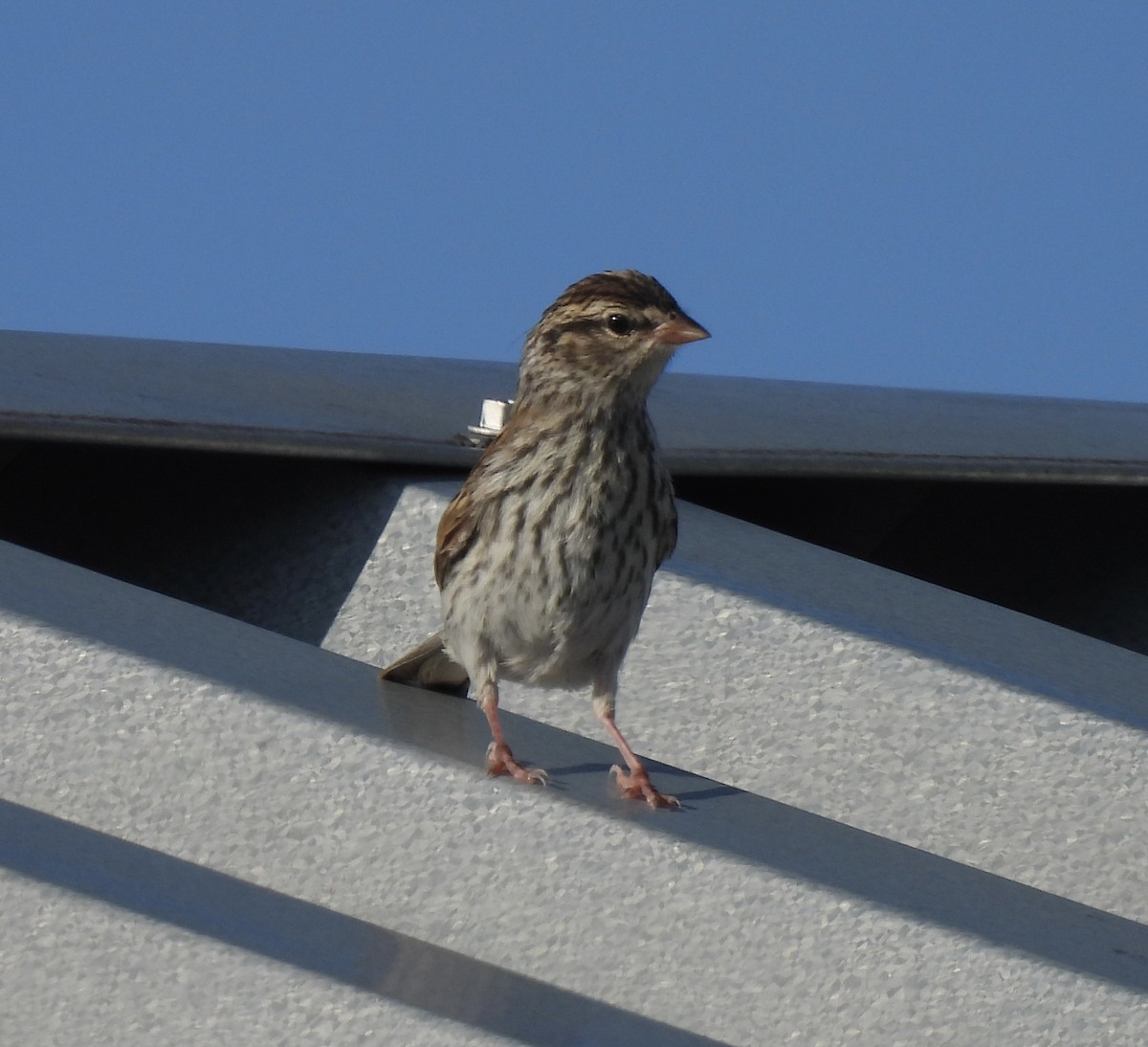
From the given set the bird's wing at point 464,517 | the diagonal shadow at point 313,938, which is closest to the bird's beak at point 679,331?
the bird's wing at point 464,517

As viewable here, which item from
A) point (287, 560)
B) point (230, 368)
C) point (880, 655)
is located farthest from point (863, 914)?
point (230, 368)

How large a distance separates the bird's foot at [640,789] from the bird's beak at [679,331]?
2.82 ft

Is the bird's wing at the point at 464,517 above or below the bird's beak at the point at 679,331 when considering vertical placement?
below

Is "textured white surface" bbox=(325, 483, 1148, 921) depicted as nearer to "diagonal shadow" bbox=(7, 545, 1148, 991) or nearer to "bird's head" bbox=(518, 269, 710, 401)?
"diagonal shadow" bbox=(7, 545, 1148, 991)

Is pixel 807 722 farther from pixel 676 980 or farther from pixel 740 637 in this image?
pixel 676 980

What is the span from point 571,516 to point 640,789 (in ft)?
2.12

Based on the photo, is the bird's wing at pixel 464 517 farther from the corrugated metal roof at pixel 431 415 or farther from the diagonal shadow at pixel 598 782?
the corrugated metal roof at pixel 431 415

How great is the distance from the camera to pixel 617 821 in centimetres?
274

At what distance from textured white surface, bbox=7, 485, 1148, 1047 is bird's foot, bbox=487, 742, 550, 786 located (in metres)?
0.05

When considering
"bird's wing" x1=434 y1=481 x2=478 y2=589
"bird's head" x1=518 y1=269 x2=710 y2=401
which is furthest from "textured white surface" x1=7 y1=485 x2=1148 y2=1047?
"bird's head" x1=518 y1=269 x2=710 y2=401

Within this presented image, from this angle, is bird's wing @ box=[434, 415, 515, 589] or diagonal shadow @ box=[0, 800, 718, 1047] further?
bird's wing @ box=[434, 415, 515, 589]

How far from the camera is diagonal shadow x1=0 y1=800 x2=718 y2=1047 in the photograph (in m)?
2.32

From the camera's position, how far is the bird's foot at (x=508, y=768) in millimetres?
2895

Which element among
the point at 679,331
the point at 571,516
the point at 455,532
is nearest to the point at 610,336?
the point at 679,331
